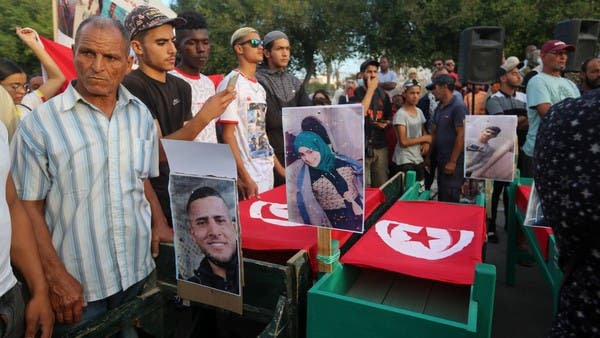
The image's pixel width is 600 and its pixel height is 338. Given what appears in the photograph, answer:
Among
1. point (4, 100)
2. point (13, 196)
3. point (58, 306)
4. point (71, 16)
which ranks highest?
point (71, 16)

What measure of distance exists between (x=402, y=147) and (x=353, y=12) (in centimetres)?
1830

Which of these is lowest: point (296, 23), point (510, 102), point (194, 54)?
point (510, 102)

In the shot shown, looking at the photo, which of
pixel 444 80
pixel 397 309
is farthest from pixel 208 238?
pixel 444 80

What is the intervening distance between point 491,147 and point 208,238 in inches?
111

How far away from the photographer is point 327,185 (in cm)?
158

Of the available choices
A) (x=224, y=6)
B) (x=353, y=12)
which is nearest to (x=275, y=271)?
(x=353, y=12)

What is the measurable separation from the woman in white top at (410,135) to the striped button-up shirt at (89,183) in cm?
392

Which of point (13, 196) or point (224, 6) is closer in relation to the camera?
point (13, 196)

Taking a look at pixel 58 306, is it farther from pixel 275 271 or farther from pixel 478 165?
pixel 478 165

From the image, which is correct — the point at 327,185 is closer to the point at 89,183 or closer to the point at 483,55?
the point at 89,183

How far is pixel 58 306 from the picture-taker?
1.39 meters

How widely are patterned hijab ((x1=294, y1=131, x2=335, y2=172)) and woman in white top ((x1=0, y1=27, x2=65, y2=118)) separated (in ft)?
5.88

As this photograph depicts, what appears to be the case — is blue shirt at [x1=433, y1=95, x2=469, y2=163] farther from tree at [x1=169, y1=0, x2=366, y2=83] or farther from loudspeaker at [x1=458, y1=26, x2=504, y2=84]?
tree at [x1=169, y1=0, x2=366, y2=83]

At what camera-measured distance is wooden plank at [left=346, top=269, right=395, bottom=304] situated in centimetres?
172
